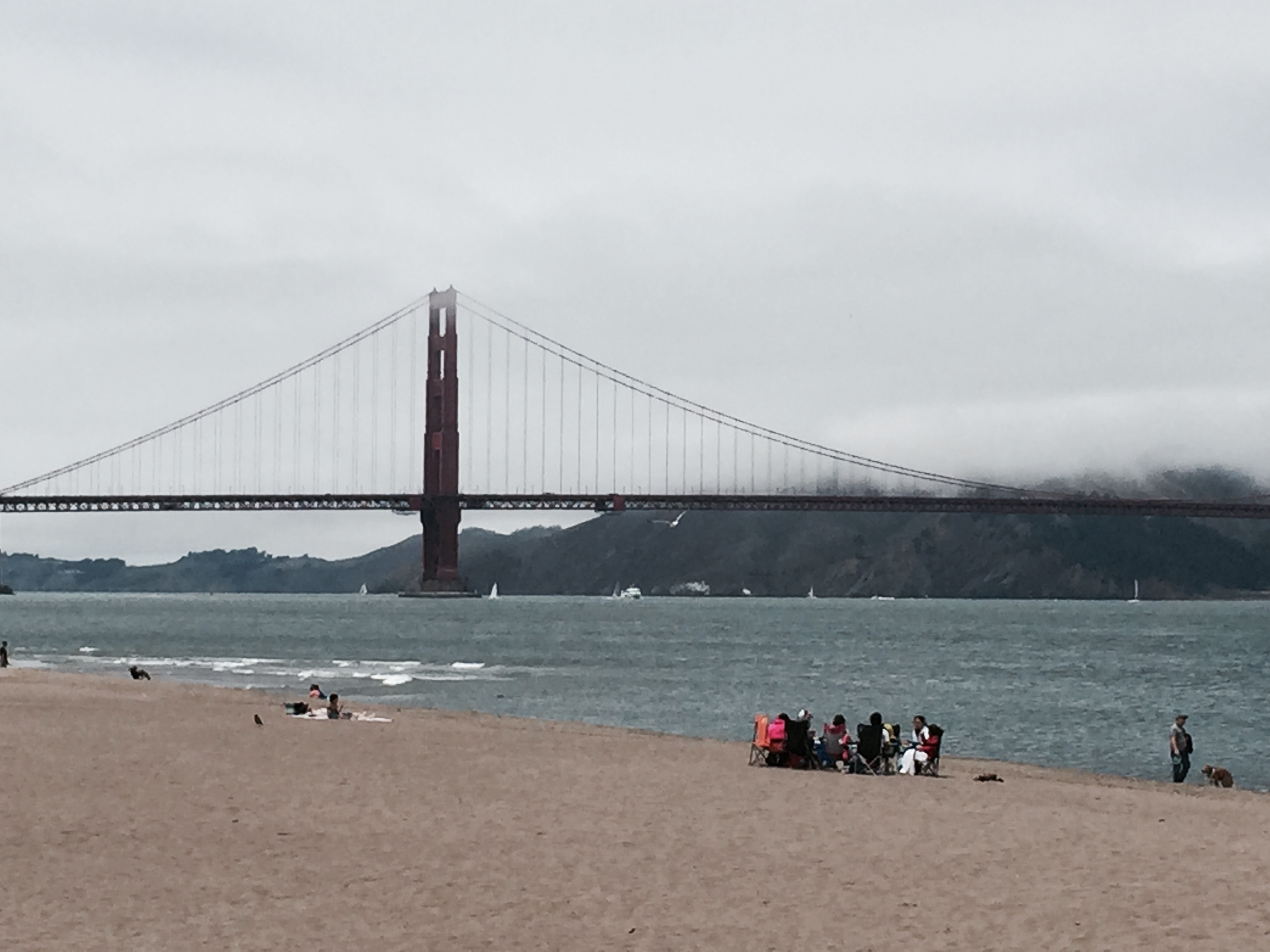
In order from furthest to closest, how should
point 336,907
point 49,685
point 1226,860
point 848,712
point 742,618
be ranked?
1. point 742,618
2. point 848,712
3. point 49,685
4. point 1226,860
5. point 336,907

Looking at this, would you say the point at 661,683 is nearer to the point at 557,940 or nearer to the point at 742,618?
the point at 557,940

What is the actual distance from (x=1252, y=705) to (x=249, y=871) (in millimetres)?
37182

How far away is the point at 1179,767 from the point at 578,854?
13.7m

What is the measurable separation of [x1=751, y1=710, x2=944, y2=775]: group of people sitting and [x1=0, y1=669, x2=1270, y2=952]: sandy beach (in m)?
0.57

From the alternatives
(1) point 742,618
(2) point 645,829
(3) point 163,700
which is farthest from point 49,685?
(1) point 742,618

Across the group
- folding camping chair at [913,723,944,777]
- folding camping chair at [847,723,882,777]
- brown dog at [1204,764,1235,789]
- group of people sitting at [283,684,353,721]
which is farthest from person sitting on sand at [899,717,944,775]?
group of people sitting at [283,684,353,721]

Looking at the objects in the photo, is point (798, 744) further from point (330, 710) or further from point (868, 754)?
point (330, 710)

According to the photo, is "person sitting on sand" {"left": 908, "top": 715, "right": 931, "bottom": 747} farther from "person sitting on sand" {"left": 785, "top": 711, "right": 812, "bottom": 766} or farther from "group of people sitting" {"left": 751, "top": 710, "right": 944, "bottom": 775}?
"person sitting on sand" {"left": 785, "top": 711, "right": 812, "bottom": 766}

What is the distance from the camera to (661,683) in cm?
4816

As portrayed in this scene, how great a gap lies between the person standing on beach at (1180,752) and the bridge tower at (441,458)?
311ft

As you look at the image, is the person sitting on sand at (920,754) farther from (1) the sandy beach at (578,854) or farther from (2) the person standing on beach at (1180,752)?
(2) the person standing on beach at (1180,752)

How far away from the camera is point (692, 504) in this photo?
100250 millimetres

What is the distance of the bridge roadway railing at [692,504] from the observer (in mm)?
100125

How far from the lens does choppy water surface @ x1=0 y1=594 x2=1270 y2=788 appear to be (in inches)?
1364
